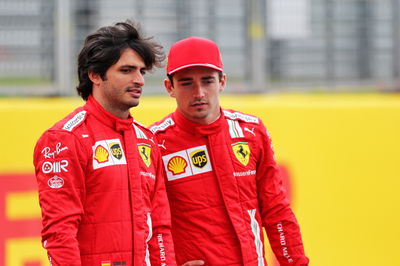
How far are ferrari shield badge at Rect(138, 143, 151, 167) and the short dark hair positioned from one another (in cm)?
35

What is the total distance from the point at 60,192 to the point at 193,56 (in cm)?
96

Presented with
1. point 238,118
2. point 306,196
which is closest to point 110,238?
point 238,118

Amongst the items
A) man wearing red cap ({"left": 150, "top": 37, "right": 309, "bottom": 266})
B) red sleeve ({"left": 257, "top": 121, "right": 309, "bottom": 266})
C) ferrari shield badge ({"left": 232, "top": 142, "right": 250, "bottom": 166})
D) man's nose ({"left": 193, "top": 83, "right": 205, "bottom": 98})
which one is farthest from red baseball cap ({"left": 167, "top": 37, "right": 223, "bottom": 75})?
red sleeve ({"left": 257, "top": 121, "right": 309, "bottom": 266})

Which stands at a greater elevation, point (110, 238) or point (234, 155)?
point (234, 155)

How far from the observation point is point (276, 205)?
11.1 feet

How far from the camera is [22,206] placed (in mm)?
4523

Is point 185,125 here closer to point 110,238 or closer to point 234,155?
point 234,155

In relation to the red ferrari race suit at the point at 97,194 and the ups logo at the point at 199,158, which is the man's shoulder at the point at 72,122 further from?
the ups logo at the point at 199,158

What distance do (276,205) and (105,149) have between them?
0.96m

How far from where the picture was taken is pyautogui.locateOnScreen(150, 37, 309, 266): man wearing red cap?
129 inches

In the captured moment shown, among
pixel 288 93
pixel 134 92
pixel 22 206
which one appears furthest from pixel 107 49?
pixel 288 93

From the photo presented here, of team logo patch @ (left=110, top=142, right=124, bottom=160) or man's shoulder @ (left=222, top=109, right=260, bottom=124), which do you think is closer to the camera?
team logo patch @ (left=110, top=142, right=124, bottom=160)

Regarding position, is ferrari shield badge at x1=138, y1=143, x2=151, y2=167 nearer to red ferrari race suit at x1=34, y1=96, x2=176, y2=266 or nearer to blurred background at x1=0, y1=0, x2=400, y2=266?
red ferrari race suit at x1=34, y1=96, x2=176, y2=266

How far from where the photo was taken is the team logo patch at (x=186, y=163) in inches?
131
